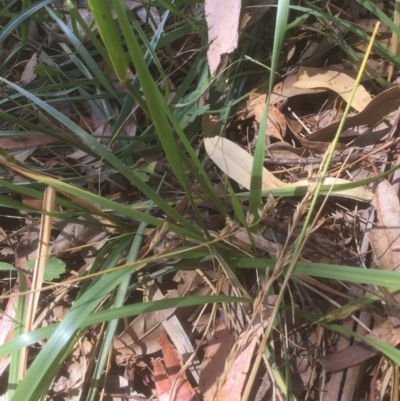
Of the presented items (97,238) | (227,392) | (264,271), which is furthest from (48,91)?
(227,392)

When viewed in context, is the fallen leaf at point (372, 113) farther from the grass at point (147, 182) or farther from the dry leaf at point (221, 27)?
the dry leaf at point (221, 27)

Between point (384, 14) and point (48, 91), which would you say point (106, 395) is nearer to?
point (48, 91)

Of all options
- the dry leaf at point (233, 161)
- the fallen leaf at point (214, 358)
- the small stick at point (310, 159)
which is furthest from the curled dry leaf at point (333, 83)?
the fallen leaf at point (214, 358)

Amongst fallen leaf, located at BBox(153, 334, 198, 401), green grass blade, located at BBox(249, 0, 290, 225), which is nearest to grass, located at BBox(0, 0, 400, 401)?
green grass blade, located at BBox(249, 0, 290, 225)

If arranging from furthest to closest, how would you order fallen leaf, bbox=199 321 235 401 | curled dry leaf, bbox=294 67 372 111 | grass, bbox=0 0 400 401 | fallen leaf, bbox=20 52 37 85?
fallen leaf, bbox=20 52 37 85
curled dry leaf, bbox=294 67 372 111
fallen leaf, bbox=199 321 235 401
grass, bbox=0 0 400 401

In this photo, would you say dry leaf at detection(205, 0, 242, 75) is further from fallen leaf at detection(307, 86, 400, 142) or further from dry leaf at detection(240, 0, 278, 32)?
fallen leaf at detection(307, 86, 400, 142)

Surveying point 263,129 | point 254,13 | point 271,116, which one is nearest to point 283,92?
point 271,116
